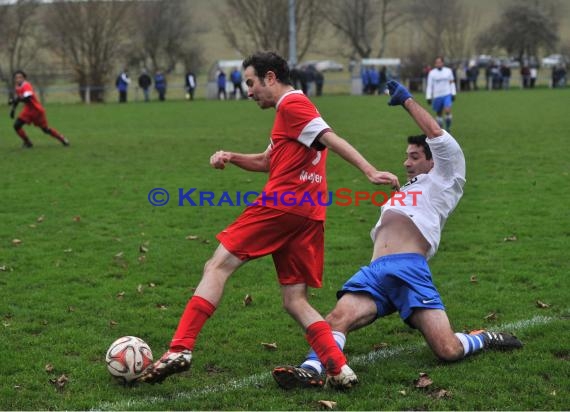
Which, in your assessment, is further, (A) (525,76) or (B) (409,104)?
(A) (525,76)

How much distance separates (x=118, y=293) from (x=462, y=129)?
1618 centimetres

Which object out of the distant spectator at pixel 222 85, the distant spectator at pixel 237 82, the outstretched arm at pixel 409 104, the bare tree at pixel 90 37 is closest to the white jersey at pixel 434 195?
the outstretched arm at pixel 409 104

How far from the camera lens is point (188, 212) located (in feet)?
35.6

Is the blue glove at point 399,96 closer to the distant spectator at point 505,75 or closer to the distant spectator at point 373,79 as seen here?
the distant spectator at point 373,79

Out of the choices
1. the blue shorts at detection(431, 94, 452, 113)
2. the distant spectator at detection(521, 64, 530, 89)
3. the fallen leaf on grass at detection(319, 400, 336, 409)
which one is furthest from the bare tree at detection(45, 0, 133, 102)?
the fallen leaf on grass at detection(319, 400, 336, 409)

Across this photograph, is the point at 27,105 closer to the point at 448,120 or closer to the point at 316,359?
the point at 448,120

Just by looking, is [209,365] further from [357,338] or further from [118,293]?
[118,293]

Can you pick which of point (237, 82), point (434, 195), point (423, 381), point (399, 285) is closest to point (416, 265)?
point (399, 285)

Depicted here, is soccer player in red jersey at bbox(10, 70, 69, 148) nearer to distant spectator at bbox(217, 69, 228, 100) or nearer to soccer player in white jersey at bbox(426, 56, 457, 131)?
soccer player in white jersey at bbox(426, 56, 457, 131)

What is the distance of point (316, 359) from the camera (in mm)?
5012

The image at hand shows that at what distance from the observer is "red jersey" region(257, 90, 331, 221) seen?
479 centimetres

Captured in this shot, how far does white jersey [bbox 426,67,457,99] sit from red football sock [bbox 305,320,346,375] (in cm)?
1660

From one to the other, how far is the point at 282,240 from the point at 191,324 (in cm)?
75

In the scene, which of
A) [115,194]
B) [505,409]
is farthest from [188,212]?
[505,409]
